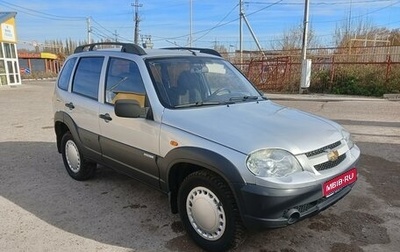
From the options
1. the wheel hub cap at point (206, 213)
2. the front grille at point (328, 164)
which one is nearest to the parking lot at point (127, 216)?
the wheel hub cap at point (206, 213)

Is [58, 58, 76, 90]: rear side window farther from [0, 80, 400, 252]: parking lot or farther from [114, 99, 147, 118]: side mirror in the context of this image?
[114, 99, 147, 118]: side mirror

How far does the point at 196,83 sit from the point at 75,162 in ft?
7.71

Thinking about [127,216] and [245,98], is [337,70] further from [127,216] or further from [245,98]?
[127,216]

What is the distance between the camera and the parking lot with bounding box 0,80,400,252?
10.2 ft

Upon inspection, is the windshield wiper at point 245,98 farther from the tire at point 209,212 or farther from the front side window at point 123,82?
the tire at point 209,212

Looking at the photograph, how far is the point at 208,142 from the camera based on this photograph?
2.73 m

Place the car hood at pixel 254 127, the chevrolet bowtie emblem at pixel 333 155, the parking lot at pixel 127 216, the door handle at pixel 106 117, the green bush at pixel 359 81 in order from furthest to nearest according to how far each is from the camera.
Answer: the green bush at pixel 359 81, the door handle at pixel 106 117, the parking lot at pixel 127 216, the chevrolet bowtie emblem at pixel 333 155, the car hood at pixel 254 127

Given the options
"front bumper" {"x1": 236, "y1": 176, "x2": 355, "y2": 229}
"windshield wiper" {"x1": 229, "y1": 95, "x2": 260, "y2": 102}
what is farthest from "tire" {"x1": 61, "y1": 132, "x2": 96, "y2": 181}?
"front bumper" {"x1": 236, "y1": 176, "x2": 355, "y2": 229}

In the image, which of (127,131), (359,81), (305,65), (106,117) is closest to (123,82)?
(106,117)

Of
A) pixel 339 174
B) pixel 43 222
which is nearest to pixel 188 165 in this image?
pixel 339 174

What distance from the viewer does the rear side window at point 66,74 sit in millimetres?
4754

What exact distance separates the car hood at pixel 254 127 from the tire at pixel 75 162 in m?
2.11

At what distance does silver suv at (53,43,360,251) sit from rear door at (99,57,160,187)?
0.04 feet

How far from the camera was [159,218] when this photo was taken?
3.61 m
